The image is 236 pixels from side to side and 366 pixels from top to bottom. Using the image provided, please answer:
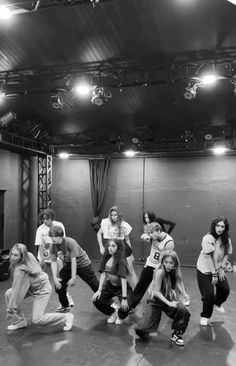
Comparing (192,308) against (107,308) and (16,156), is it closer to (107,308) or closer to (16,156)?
(107,308)

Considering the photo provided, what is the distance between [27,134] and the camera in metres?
8.53

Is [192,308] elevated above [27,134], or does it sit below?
below

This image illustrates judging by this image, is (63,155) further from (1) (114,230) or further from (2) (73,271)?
(2) (73,271)

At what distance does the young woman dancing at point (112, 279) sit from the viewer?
3938mm

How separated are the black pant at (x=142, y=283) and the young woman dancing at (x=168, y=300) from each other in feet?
1.97

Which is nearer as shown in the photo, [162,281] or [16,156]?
[162,281]

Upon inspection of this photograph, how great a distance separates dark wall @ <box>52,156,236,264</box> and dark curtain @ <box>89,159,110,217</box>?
15cm

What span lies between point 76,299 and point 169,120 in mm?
4655

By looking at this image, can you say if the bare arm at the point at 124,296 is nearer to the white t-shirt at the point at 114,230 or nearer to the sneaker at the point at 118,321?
the sneaker at the point at 118,321

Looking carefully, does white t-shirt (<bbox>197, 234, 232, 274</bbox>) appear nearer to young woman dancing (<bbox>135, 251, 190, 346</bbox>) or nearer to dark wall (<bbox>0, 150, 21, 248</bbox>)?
young woman dancing (<bbox>135, 251, 190, 346</bbox>)

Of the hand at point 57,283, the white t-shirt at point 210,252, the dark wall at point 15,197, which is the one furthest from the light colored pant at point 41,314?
the dark wall at point 15,197

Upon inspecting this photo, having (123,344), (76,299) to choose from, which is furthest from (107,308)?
(76,299)

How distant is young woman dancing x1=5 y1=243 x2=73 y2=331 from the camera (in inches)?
148

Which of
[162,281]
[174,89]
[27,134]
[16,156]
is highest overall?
[174,89]
